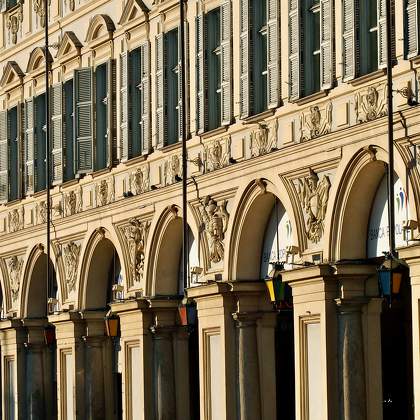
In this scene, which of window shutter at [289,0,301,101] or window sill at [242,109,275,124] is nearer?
window shutter at [289,0,301,101]

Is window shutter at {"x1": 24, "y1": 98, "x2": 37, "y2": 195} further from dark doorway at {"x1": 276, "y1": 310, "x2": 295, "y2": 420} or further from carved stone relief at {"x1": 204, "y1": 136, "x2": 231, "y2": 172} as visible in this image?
dark doorway at {"x1": 276, "y1": 310, "x2": 295, "y2": 420}

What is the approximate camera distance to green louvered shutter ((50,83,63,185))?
4231 centimetres

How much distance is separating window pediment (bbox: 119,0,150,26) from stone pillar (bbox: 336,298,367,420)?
9337 millimetres

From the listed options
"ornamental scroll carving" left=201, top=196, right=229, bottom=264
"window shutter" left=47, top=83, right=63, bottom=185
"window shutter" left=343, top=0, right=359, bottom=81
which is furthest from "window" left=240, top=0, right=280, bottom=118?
"window shutter" left=47, top=83, right=63, bottom=185

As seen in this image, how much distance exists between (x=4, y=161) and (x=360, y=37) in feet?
57.0

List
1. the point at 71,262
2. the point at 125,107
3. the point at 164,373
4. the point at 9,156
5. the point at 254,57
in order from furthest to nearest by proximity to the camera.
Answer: the point at 9,156
the point at 71,262
the point at 125,107
the point at 164,373
the point at 254,57

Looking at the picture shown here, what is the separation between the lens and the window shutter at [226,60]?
1350 inches

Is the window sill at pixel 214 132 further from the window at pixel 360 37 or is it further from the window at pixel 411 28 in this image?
the window at pixel 411 28

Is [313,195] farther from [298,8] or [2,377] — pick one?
[2,377]

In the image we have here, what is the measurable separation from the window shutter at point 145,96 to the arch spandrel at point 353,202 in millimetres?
7817

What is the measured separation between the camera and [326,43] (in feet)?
101

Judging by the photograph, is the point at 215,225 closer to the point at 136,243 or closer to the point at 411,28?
the point at 136,243

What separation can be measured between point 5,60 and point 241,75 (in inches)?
541

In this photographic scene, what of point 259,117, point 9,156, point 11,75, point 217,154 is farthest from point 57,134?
point 259,117
